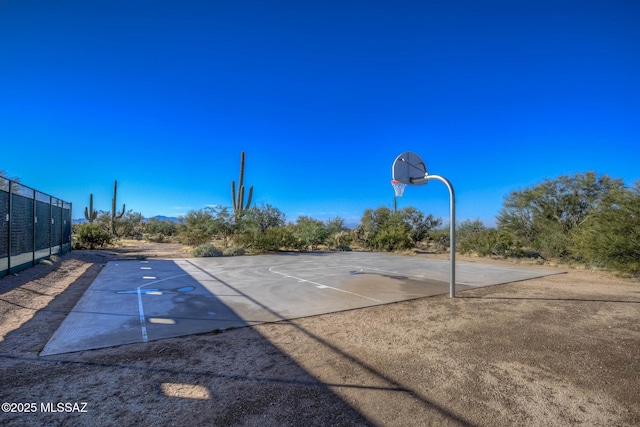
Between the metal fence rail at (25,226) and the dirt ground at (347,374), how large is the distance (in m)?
3.95

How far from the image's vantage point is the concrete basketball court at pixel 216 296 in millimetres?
4680

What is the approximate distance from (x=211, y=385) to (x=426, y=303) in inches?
191

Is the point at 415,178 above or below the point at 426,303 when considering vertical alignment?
above

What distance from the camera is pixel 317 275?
33.8 feet

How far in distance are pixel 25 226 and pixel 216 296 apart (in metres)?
7.45

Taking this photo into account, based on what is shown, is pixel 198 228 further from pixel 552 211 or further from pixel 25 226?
pixel 552 211

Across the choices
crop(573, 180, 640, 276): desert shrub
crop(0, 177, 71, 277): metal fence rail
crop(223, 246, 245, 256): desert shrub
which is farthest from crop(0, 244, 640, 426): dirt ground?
crop(223, 246, 245, 256): desert shrub

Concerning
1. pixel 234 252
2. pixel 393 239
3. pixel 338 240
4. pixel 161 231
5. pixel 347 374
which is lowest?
pixel 234 252

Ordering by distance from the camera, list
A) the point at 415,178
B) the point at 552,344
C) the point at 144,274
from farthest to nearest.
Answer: the point at 144,274 → the point at 415,178 → the point at 552,344

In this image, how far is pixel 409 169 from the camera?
8.16 meters

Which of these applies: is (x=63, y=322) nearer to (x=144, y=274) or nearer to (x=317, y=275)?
(x=144, y=274)

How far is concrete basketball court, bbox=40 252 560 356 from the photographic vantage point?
468cm

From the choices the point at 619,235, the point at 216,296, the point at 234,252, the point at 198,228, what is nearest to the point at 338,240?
the point at 234,252

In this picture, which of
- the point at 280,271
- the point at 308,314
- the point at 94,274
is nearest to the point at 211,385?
the point at 308,314
